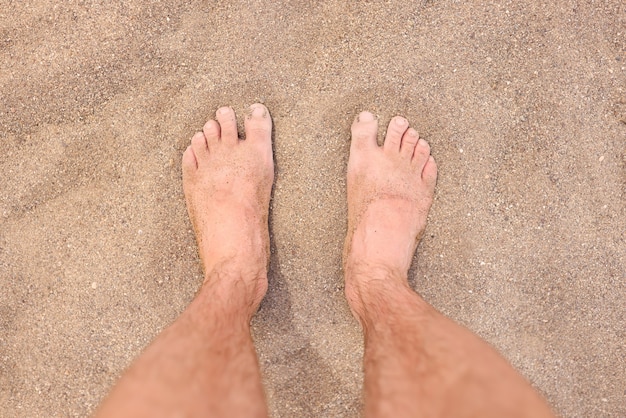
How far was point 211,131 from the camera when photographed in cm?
176

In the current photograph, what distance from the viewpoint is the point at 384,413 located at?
121cm

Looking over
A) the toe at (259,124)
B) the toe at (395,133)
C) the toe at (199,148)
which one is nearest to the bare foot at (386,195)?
the toe at (395,133)

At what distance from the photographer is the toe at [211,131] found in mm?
1759

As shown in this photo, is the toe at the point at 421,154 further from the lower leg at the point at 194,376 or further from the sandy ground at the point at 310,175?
the lower leg at the point at 194,376

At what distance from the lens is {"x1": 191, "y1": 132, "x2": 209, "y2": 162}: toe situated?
1.76 metres

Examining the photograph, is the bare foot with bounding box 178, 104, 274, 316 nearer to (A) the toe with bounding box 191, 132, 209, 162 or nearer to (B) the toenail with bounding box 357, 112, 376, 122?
(A) the toe with bounding box 191, 132, 209, 162

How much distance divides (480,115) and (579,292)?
2.42 ft

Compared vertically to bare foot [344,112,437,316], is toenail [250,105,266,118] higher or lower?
higher

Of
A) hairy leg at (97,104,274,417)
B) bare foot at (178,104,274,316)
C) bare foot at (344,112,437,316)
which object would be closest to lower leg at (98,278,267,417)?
hairy leg at (97,104,274,417)

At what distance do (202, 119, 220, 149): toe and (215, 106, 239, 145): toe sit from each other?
0.02 metres

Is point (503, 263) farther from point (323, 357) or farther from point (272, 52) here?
point (272, 52)

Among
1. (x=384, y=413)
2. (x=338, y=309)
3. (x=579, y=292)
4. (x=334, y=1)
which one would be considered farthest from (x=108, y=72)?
(x=579, y=292)

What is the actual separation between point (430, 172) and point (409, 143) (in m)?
0.13

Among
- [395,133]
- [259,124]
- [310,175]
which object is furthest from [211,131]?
[395,133]
